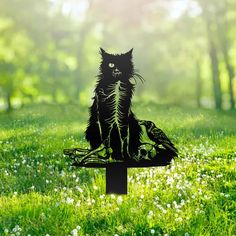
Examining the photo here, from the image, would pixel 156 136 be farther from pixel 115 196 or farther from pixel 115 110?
pixel 115 196

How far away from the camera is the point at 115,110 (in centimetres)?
720

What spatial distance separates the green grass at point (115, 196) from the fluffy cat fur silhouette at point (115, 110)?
2.50ft

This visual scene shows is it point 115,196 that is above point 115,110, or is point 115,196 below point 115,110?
below

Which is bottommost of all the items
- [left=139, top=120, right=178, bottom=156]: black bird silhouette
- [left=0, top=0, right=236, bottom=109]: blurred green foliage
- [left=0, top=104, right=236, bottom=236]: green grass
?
[left=0, top=104, right=236, bottom=236]: green grass

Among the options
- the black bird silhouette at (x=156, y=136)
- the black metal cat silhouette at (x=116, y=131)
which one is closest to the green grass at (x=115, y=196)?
the black metal cat silhouette at (x=116, y=131)

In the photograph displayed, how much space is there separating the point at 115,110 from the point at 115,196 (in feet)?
4.17

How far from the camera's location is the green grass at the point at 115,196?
6250 millimetres

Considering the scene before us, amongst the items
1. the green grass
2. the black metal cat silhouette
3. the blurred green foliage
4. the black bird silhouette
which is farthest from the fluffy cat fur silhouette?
the blurred green foliage

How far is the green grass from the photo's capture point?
625 centimetres

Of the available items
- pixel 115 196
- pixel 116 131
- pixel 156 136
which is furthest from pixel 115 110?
pixel 115 196

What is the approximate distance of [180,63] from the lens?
24.2 m

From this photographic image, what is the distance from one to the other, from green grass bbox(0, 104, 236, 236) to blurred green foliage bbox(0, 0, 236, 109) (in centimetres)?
958

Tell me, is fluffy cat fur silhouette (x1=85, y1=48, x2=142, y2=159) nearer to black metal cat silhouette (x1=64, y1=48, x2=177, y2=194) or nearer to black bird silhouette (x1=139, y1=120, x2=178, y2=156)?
black metal cat silhouette (x1=64, y1=48, x2=177, y2=194)

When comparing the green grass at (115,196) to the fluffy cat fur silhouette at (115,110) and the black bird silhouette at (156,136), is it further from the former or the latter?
the fluffy cat fur silhouette at (115,110)
